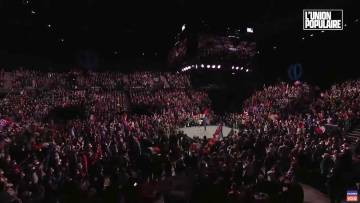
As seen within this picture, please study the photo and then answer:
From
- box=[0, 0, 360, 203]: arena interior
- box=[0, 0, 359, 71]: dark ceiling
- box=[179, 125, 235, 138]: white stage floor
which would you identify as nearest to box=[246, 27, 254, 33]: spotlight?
box=[0, 0, 360, 203]: arena interior

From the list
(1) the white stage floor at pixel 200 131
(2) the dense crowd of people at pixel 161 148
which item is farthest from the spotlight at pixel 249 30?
(1) the white stage floor at pixel 200 131

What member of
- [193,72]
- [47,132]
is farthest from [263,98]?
[47,132]

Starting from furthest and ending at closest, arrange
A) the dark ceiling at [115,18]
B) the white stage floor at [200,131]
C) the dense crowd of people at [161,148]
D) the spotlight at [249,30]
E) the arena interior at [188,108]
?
1. the spotlight at [249,30]
2. the dark ceiling at [115,18]
3. the white stage floor at [200,131]
4. the arena interior at [188,108]
5. the dense crowd of people at [161,148]

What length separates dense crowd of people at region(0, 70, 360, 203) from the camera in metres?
9.17

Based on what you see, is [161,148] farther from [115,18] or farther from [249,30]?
[115,18]

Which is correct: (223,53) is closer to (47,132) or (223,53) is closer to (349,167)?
(47,132)

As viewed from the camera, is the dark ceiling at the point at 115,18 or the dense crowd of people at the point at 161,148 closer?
the dense crowd of people at the point at 161,148

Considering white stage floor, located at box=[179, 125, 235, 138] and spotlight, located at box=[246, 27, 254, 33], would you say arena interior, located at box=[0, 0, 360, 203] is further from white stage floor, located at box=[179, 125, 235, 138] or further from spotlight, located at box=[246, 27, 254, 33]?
spotlight, located at box=[246, 27, 254, 33]

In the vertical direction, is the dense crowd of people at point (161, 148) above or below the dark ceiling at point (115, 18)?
below

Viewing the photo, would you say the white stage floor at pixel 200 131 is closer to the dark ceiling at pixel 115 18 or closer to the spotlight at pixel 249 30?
the dark ceiling at pixel 115 18

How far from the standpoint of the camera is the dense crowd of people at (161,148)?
9172 mm

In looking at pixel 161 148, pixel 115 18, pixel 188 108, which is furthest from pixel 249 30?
pixel 161 148

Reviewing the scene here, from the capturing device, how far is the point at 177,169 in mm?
14148

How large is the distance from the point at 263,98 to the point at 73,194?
27.1 meters
